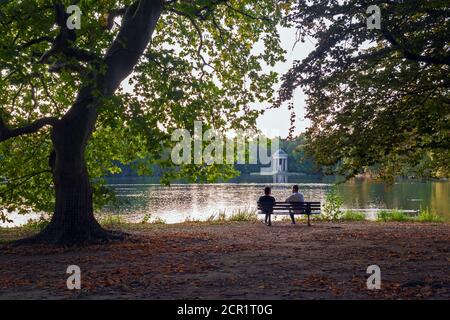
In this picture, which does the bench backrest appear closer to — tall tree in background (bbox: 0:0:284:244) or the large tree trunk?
tall tree in background (bbox: 0:0:284:244)

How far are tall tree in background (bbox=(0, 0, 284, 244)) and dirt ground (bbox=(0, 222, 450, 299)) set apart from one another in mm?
2741

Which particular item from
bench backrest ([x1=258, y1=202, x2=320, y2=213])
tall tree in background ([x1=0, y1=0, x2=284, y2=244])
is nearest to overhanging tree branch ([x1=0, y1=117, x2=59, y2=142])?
tall tree in background ([x1=0, y1=0, x2=284, y2=244])

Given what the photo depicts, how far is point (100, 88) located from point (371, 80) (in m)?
7.63

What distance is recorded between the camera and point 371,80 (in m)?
12.6

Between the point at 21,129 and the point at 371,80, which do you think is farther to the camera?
the point at 21,129

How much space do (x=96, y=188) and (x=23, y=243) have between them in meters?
3.48

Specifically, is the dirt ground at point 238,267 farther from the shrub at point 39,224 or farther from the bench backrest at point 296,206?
the bench backrest at point 296,206

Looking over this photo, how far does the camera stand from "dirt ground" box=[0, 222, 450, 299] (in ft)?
25.4

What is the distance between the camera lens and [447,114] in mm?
14273

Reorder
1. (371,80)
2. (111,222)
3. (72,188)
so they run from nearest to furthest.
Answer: (371,80) < (72,188) < (111,222)

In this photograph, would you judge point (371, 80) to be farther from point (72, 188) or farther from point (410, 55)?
point (72, 188)

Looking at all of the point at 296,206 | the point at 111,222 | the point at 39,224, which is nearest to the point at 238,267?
the point at 296,206

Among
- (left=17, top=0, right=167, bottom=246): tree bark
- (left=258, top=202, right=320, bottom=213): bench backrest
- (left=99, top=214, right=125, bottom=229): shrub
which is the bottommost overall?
(left=99, top=214, right=125, bottom=229): shrub

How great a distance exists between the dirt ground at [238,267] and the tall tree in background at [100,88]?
2741 mm
